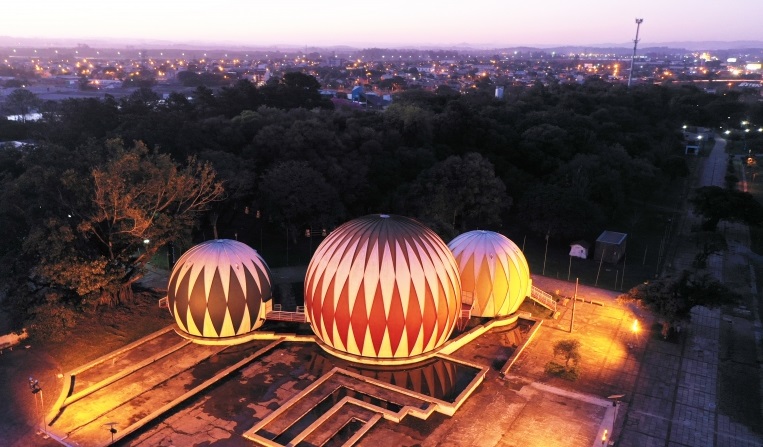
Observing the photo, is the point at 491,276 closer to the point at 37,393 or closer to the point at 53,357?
the point at 37,393

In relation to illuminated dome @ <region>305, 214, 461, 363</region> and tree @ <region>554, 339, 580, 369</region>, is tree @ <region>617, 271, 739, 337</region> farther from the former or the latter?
illuminated dome @ <region>305, 214, 461, 363</region>

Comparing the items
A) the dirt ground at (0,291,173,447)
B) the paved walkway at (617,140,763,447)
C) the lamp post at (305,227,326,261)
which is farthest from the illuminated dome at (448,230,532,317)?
the dirt ground at (0,291,173,447)

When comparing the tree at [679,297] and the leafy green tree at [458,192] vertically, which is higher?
the leafy green tree at [458,192]

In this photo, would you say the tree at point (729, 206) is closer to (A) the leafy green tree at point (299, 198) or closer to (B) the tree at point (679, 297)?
(B) the tree at point (679, 297)

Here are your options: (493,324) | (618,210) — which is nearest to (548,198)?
(618,210)

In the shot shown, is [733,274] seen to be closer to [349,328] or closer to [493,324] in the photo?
[493,324]

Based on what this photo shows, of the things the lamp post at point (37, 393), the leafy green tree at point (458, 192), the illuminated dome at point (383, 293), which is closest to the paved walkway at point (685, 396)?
the illuminated dome at point (383, 293)
